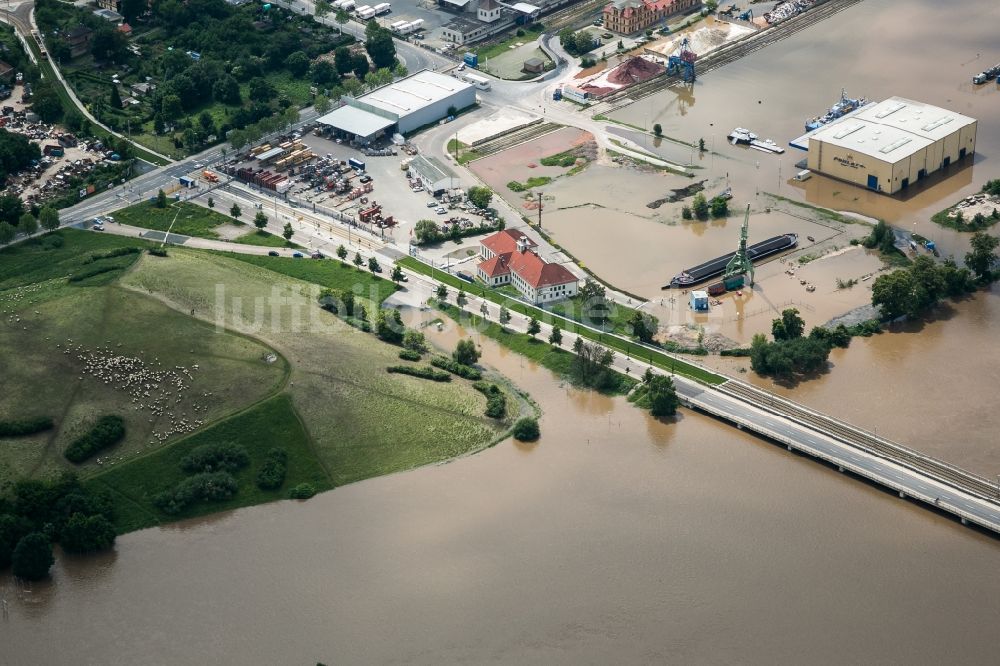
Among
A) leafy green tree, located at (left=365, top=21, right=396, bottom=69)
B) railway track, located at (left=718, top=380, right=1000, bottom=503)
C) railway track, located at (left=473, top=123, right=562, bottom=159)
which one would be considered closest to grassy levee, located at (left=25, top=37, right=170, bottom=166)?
leafy green tree, located at (left=365, top=21, right=396, bottom=69)

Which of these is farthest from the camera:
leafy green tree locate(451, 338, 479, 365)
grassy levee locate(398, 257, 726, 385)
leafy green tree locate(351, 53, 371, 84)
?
leafy green tree locate(351, 53, 371, 84)

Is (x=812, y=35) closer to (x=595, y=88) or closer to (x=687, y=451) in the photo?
(x=595, y=88)

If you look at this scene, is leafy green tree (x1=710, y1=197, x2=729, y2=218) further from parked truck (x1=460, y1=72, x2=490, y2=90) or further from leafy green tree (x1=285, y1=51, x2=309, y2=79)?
leafy green tree (x1=285, y1=51, x2=309, y2=79)

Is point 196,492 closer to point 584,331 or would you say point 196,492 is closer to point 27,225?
point 584,331

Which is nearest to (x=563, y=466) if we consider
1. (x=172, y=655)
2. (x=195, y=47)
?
(x=172, y=655)

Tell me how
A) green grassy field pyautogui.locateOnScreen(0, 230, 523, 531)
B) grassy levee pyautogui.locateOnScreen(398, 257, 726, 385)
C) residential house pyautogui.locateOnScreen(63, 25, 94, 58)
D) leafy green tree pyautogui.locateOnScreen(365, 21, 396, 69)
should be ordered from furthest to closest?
residential house pyautogui.locateOnScreen(63, 25, 94, 58) < leafy green tree pyautogui.locateOnScreen(365, 21, 396, 69) < grassy levee pyautogui.locateOnScreen(398, 257, 726, 385) < green grassy field pyautogui.locateOnScreen(0, 230, 523, 531)

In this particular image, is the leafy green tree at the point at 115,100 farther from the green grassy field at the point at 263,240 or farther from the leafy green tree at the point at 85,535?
the leafy green tree at the point at 85,535
